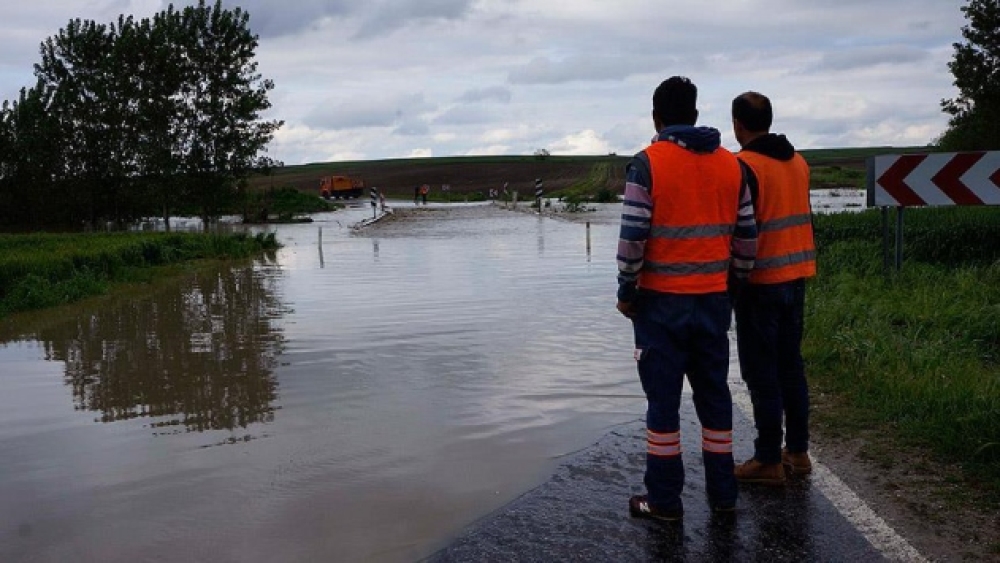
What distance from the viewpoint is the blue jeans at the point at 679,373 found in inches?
184

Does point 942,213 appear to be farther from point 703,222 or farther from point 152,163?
point 152,163

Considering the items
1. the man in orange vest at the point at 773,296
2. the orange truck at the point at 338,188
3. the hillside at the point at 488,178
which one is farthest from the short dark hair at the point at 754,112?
the orange truck at the point at 338,188

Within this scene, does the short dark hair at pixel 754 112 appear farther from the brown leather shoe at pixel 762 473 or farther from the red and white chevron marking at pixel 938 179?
Answer: the red and white chevron marking at pixel 938 179

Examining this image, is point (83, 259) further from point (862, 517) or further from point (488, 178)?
point (488, 178)

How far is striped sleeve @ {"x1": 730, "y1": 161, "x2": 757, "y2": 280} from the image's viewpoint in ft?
16.0

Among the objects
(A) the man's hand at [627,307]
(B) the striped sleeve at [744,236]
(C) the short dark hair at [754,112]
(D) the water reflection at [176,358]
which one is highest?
(C) the short dark hair at [754,112]

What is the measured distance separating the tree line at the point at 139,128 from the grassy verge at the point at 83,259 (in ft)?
24.6

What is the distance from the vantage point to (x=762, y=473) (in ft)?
17.0

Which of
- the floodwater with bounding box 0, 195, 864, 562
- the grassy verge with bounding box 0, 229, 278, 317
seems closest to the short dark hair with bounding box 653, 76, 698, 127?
the floodwater with bounding box 0, 195, 864, 562

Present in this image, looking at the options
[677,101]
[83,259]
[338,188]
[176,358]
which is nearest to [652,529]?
[677,101]

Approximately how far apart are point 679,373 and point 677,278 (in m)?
0.45

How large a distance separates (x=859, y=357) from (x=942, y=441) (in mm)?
2199

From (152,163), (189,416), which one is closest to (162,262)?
(152,163)

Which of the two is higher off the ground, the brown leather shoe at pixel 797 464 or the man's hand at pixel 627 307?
the man's hand at pixel 627 307
